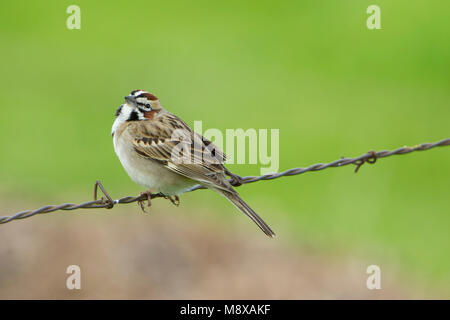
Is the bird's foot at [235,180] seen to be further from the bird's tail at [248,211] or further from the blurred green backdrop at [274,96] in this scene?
the blurred green backdrop at [274,96]

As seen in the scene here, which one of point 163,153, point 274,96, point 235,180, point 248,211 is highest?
point 274,96

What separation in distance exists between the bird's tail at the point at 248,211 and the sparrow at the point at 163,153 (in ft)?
0.03

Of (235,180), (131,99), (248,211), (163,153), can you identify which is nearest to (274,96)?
(131,99)

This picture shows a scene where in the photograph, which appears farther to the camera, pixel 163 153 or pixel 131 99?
pixel 131 99

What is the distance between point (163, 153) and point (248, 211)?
1.35 m

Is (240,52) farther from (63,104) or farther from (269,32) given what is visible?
(63,104)

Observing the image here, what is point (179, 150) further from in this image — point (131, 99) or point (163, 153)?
point (131, 99)

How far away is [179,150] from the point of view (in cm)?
944

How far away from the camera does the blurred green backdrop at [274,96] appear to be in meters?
16.1

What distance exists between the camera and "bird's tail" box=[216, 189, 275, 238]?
8469 mm

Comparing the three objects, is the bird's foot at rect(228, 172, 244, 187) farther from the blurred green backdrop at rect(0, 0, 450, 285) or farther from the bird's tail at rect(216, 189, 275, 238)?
the blurred green backdrop at rect(0, 0, 450, 285)

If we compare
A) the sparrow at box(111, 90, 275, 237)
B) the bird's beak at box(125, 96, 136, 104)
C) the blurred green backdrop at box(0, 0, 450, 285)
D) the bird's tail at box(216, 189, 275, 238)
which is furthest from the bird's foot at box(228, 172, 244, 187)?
the blurred green backdrop at box(0, 0, 450, 285)

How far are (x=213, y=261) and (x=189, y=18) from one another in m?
17.1

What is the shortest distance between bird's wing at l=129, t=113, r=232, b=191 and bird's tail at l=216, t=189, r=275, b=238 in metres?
0.10
